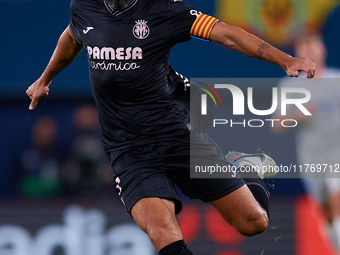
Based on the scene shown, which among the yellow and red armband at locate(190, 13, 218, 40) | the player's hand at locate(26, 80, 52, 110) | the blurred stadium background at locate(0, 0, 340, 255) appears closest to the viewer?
the yellow and red armband at locate(190, 13, 218, 40)

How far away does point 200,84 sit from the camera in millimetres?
6980

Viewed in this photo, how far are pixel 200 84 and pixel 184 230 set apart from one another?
160 centimetres

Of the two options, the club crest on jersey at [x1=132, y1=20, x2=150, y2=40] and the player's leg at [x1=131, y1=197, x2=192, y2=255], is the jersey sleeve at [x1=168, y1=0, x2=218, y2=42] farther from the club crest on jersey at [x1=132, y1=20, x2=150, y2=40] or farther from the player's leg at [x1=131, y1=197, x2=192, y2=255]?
the player's leg at [x1=131, y1=197, x2=192, y2=255]

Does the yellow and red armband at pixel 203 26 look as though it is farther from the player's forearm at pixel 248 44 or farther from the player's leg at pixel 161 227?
the player's leg at pixel 161 227

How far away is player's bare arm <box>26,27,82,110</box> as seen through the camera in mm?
4473

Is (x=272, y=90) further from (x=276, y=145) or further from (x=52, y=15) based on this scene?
(x=52, y=15)

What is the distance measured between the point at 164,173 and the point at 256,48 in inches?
42.1

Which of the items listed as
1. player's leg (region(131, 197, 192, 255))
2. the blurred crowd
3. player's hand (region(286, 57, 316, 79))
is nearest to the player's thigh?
player's leg (region(131, 197, 192, 255))

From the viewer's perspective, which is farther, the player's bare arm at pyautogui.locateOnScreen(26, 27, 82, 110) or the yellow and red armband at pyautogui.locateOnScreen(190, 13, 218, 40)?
the player's bare arm at pyautogui.locateOnScreen(26, 27, 82, 110)

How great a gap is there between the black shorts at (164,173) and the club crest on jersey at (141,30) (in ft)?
2.40

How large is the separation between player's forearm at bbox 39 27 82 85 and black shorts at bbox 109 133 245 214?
800 mm

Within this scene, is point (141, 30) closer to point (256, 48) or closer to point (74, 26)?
point (74, 26)

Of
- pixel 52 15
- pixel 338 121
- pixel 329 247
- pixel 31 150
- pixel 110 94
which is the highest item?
pixel 110 94

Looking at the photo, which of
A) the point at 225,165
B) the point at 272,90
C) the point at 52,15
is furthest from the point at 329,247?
the point at 52,15
